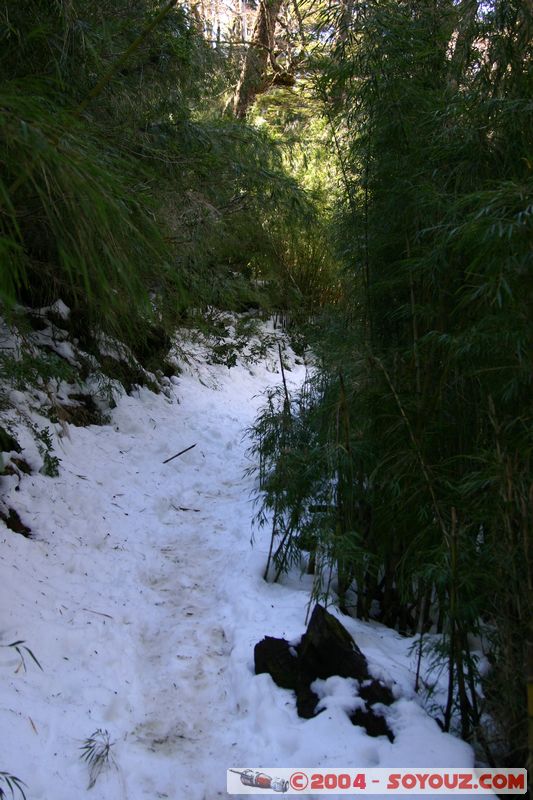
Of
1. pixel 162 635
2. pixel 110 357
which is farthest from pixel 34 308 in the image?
pixel 162 635

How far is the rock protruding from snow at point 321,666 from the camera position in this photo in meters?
2.16

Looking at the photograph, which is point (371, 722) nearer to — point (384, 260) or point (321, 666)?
point (321, 666)

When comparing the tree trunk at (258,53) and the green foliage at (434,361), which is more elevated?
the tree trunk at (258,53)

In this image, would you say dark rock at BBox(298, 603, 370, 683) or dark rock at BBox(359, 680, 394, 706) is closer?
dark rock at BBox(359, 680, 394, 706)

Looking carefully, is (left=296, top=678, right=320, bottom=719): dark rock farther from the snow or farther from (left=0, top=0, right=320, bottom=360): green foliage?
(left=0, top=0, right=320, bottom=360): green foliage

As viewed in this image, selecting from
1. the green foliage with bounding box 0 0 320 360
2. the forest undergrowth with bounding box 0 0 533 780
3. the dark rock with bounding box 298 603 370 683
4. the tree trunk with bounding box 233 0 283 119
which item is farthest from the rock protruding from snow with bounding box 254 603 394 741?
the tree trunk with bounding box 233 0 283 119

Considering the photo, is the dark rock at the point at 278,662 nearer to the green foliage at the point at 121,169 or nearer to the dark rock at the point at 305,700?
the dark rock at the point at 305,700

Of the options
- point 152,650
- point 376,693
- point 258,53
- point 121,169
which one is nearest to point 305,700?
point 376,693

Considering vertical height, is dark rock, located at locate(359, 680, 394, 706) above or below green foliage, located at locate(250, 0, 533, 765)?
below

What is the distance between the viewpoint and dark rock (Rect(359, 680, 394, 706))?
85.2 inches

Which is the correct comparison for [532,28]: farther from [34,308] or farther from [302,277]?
[302,277]

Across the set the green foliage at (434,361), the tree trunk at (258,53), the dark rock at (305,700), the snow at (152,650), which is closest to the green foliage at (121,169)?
the tree trunk at (258,53)

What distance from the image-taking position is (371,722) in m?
2.09

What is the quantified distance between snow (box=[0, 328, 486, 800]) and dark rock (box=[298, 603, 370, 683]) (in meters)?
0.05
